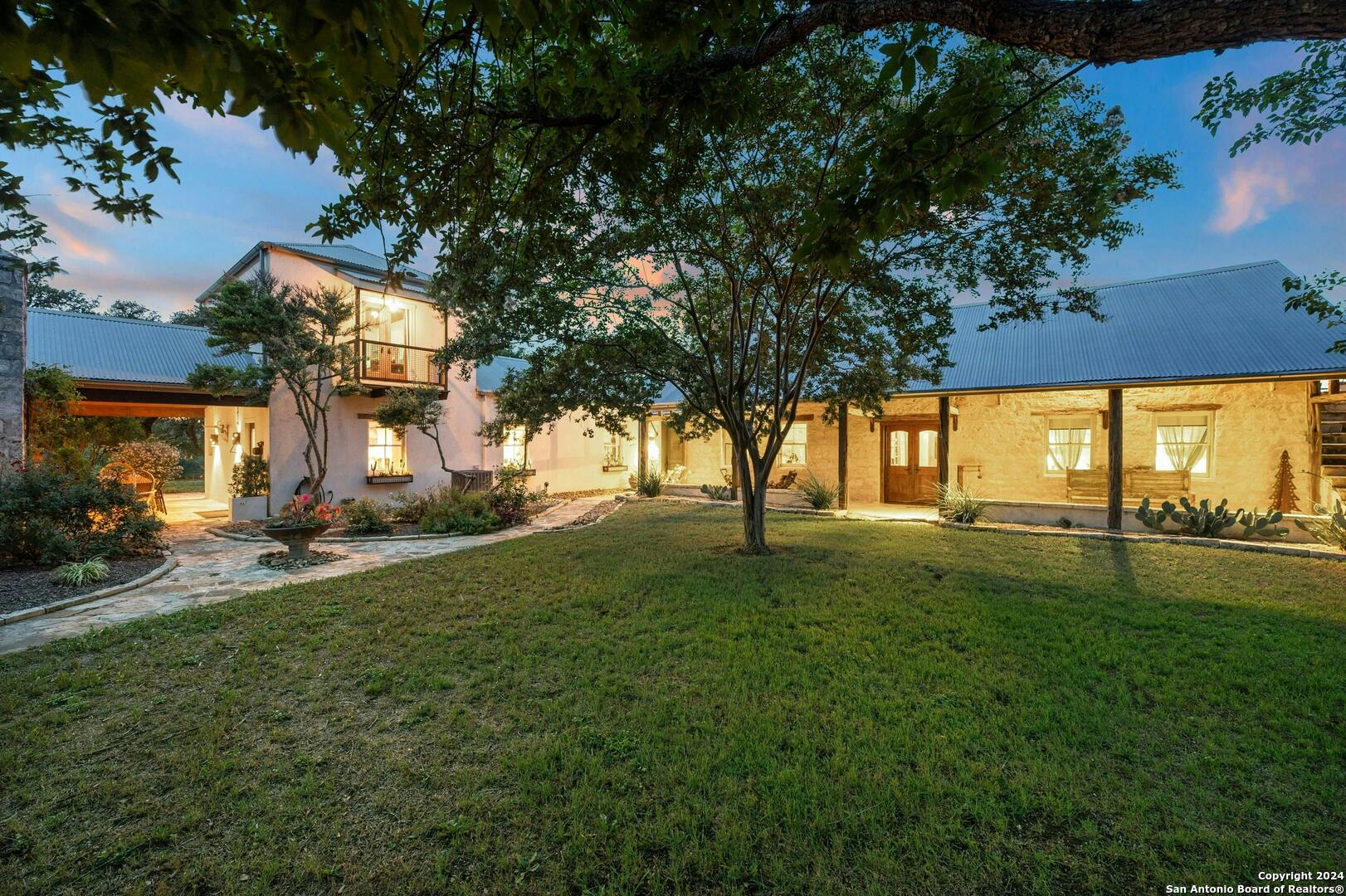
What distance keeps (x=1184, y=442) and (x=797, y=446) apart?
7851 mm

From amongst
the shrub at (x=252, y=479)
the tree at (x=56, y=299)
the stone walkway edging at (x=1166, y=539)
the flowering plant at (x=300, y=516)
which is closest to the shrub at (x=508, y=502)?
the flowering plant at (x=300, y=516)

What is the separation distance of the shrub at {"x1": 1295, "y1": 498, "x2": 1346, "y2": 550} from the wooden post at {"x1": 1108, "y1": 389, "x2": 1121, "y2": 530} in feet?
7.33

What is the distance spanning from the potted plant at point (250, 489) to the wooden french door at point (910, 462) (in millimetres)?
13958

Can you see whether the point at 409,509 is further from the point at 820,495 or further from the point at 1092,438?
the point at 1092,438

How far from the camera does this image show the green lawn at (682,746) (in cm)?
196

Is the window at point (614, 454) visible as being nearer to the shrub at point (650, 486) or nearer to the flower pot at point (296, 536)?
the shrub at point (650, 486)

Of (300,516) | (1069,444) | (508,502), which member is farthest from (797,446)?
(300,516)

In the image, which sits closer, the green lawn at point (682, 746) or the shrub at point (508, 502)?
the green lawn at point (682, 746)

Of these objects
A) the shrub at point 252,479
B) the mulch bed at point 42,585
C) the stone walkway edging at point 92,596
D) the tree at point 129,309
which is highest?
the tree at point 129,309

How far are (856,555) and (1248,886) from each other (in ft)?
17.9

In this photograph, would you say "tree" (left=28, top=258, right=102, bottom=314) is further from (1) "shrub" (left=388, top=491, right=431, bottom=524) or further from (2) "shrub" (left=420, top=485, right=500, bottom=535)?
(2) "shrub" (left=420, top=485, right=500, bottom=535)

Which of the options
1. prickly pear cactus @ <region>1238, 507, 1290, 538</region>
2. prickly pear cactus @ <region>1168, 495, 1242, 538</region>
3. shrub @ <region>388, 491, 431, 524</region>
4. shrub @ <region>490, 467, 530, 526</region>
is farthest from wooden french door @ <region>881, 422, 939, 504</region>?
shrub @ <region>388, 491, 431, 524</region>

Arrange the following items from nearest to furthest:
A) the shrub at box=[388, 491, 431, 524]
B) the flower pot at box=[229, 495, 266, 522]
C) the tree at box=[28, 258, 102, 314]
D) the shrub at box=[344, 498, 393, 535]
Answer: the shrub at box=[344, 498, 393, 535], the shrub at box=[388, 491, 431, 524], the flower pot at box=[229, 495, 266, 522], the tree at box=[28, 258, 102, 314]

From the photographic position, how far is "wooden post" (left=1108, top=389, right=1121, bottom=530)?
9.20m
